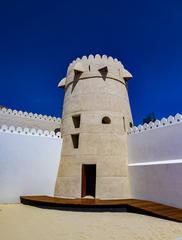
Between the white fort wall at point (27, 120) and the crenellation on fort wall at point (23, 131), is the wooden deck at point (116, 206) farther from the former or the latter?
the white fort wall at point (27, 120)

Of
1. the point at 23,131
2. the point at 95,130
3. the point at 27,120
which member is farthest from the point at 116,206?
the point at 27,120

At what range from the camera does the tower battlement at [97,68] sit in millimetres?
13188

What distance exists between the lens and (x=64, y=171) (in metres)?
11.9

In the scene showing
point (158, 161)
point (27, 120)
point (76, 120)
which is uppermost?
point (27, 120)

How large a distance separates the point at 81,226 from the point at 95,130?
5.78 metres

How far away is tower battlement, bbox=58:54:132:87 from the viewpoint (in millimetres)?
13188

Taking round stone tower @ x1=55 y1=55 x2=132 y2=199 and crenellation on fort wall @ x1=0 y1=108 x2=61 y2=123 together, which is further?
crenellation on fort wall @ x1=0 y1=108 x2=61 y2=123

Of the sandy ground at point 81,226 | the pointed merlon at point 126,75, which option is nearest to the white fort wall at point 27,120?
the pointed merlon at point 126,75

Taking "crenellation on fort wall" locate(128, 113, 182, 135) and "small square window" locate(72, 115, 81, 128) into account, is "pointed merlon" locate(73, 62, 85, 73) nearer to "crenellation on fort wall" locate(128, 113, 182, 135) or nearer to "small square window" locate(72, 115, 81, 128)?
"small square window" locate(72, 115, 81, 128)

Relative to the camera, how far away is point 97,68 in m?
13.3

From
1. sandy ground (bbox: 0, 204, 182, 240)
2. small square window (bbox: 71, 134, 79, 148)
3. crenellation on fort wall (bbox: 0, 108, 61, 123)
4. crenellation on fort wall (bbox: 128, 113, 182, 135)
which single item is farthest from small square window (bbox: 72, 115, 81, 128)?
sandy ground (bbox: 0, 204, 182, 240)

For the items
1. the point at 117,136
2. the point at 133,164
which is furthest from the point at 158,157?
the point at 117,136

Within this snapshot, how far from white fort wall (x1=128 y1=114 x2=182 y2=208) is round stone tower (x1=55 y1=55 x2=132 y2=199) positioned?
2.34 ft

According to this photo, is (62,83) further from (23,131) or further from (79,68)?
(23,131)
